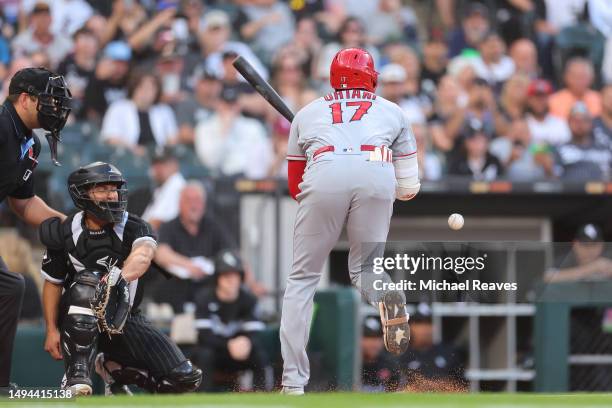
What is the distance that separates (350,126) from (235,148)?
18.7 ft

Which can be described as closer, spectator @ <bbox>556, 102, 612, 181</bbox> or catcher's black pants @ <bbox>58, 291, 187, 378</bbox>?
catcher's black pants @ <bbox>58, 291, 187, 378</bbox>

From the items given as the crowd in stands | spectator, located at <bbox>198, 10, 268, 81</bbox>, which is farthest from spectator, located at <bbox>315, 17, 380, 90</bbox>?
spectator, located at <bbox>198, 10, 268, 81</bbox>

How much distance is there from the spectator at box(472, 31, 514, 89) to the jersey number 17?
25.2ft

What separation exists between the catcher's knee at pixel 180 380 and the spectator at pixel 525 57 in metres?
8.49

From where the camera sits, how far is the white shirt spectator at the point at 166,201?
1055cm

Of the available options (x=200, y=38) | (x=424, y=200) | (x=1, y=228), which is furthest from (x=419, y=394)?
(x=200, y=38)

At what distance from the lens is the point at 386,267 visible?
6535 millimetres

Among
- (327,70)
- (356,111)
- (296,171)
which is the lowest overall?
(296,171)

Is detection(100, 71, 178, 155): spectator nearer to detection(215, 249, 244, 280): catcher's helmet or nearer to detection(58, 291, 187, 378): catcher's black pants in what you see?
detection(215, 249, 244, 280): catcher's helmet

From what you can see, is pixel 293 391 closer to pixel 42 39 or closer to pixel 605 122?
pixel 42 39

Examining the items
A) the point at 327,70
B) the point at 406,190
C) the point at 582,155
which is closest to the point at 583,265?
the point at 406,190

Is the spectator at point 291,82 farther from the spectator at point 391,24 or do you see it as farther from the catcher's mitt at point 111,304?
the catcher's mitt at point 111,304

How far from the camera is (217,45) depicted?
44.0ft

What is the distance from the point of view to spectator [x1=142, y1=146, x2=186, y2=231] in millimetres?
10547
